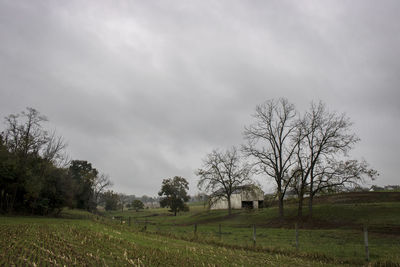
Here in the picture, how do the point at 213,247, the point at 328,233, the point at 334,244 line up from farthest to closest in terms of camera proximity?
A: the point at 328,233 → the point at 334,244 → the point at 213,247

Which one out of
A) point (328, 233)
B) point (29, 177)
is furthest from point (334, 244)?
point (29, 177)

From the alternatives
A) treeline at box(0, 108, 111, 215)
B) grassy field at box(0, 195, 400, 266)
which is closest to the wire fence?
grassy field at box(0, 195, 400, 266)

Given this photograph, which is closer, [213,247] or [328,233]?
[213,247]

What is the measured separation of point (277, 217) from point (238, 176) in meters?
14.8

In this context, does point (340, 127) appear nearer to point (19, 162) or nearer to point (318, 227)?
point (318, 227)

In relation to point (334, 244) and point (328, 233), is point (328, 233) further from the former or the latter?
point (334, 244)

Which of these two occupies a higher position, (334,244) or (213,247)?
(213,247)

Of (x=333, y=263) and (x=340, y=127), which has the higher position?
(x=340, y=127)

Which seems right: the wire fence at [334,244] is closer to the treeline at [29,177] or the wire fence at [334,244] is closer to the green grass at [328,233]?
the green grass at [328,233]

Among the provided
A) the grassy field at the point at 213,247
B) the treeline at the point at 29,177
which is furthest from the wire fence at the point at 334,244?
the treeline at the point at 29,177

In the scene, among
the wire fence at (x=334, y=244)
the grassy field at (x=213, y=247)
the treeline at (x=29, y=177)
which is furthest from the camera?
the treeline at (x=29, y=177)

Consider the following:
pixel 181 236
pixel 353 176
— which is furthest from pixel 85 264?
pixel 353 176

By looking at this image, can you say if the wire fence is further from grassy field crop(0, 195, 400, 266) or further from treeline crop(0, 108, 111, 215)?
treeline crop(0, 108, 111, 215)

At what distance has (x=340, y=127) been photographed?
3588cm
